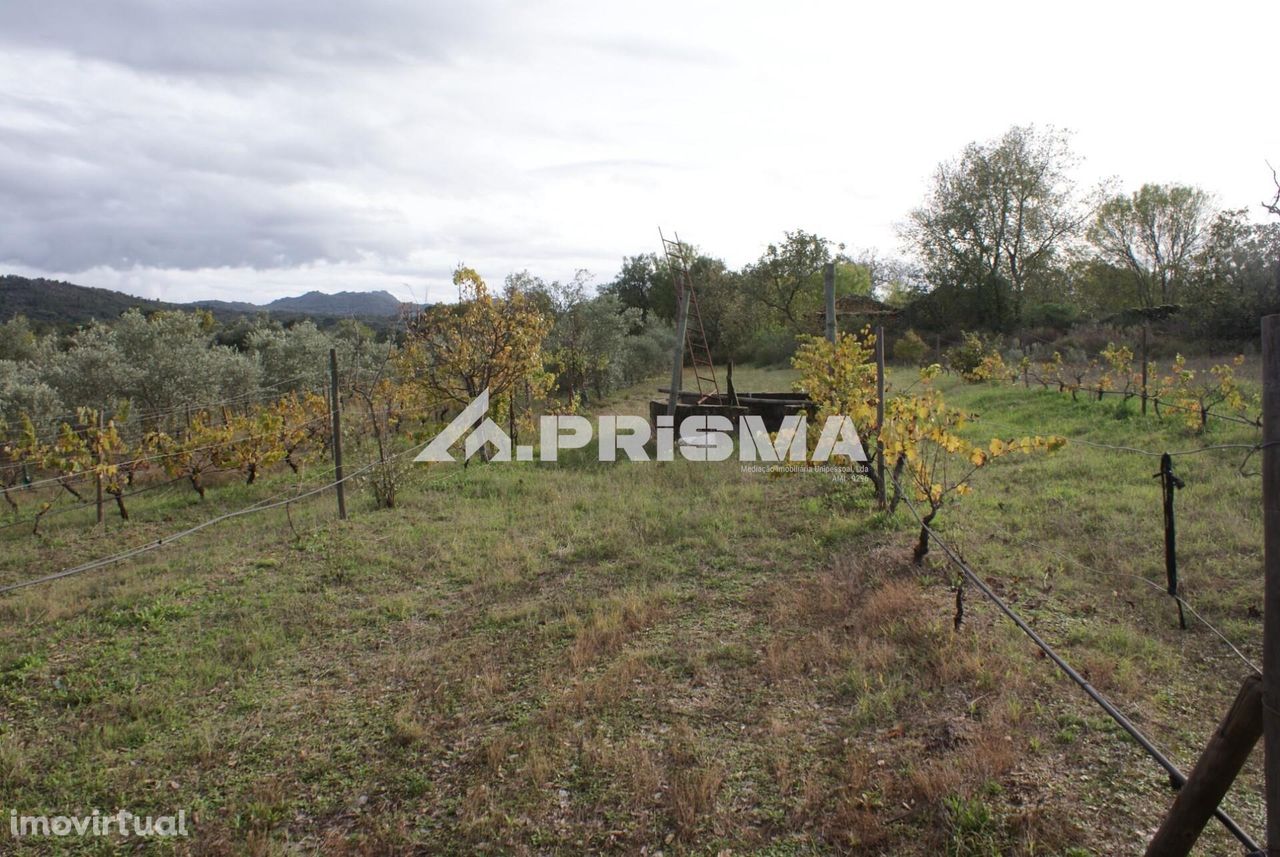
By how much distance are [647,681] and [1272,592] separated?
320 cm

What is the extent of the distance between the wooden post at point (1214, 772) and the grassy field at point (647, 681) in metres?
1.03

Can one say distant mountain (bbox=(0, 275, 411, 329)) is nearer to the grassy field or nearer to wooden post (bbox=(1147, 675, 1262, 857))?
the grassy field

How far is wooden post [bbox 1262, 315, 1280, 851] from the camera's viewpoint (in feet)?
4.98

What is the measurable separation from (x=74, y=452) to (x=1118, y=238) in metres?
34.2

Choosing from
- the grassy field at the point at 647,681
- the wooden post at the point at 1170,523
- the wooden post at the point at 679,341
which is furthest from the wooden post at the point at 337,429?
the wooden post at the point at 1170,523

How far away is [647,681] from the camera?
13.8ft

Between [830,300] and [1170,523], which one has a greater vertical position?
[830,300]

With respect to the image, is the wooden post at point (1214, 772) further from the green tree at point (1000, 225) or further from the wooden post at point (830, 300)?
the green tree at point (1000, 225)

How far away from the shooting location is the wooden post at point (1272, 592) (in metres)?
1.52

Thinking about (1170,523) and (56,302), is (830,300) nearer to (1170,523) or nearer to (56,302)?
(1170,523)

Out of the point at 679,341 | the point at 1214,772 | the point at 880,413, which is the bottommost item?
the point at 1214,772

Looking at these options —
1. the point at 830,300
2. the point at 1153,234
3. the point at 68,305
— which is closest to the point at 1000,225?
the point at 1153,234

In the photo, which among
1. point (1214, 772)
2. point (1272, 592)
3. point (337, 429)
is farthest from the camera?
point (337, 429)

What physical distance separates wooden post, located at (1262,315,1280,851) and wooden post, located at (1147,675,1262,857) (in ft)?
0.12
